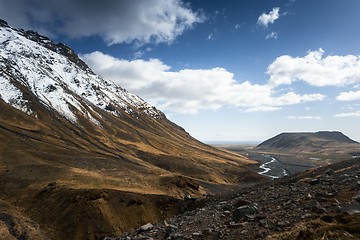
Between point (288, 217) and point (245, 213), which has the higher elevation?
point (288, 217)

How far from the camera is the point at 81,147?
15575 centimetres

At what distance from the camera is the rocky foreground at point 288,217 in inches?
820

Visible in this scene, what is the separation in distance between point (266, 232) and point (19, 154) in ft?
325

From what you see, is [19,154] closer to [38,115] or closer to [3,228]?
[3,228]

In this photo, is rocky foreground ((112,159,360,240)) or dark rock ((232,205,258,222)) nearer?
rocky foreground ((112,159,360,240))

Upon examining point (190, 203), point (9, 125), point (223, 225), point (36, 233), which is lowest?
point (36, 233)

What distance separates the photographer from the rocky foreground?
20.8m

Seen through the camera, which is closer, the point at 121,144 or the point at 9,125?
the point at 9,125

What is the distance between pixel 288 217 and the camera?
2658 centimetres

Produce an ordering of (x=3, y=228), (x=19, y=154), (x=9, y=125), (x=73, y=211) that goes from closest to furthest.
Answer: (x=3, y=228) → (x=73, y=211) → (x=19, y=154) → (x=9, y=125)

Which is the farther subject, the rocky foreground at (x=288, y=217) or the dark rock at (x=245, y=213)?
the dark rock at (x=245, y=213)

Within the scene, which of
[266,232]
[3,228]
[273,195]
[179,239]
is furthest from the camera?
[3,228]

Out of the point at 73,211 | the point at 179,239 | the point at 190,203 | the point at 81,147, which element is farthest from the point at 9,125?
the point at 179,239

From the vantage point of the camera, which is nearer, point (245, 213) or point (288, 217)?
point (288, 217)
